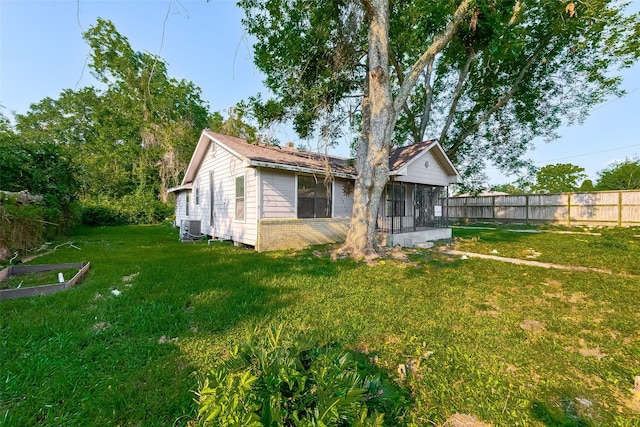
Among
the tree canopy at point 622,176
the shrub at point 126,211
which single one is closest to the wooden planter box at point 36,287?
the shrub at point 126,211

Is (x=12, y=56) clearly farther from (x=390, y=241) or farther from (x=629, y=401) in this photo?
(x=390, y=241)

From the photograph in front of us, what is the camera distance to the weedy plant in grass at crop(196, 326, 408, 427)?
3.64 ft

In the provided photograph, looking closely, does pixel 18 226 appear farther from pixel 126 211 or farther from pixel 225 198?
pixel 126 211

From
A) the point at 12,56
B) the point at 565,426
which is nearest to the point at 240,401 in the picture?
the point at 565,426

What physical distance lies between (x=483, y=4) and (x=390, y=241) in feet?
23.3

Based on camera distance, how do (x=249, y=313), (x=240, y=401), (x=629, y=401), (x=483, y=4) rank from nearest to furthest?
(x=240, y=401)
(x=629, y=401)
(x=249, y=313)
(x=483, y=4)

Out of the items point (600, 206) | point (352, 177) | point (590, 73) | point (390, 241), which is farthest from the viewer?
point (600, 206)

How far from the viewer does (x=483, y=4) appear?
6.53m

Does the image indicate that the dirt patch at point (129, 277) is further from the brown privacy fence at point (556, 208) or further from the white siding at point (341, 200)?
the brown privacy fence at point (556, 208)

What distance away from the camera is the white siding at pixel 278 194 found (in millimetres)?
8320

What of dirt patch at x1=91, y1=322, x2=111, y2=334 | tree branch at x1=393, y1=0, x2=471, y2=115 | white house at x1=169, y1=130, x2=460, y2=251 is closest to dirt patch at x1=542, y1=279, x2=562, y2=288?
white house at x1=169, y1=130, x2=460, y2=251

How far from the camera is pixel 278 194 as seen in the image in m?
8.59

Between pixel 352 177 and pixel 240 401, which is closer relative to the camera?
pixel 240 401

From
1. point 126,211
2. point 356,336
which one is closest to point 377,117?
point 356,336
